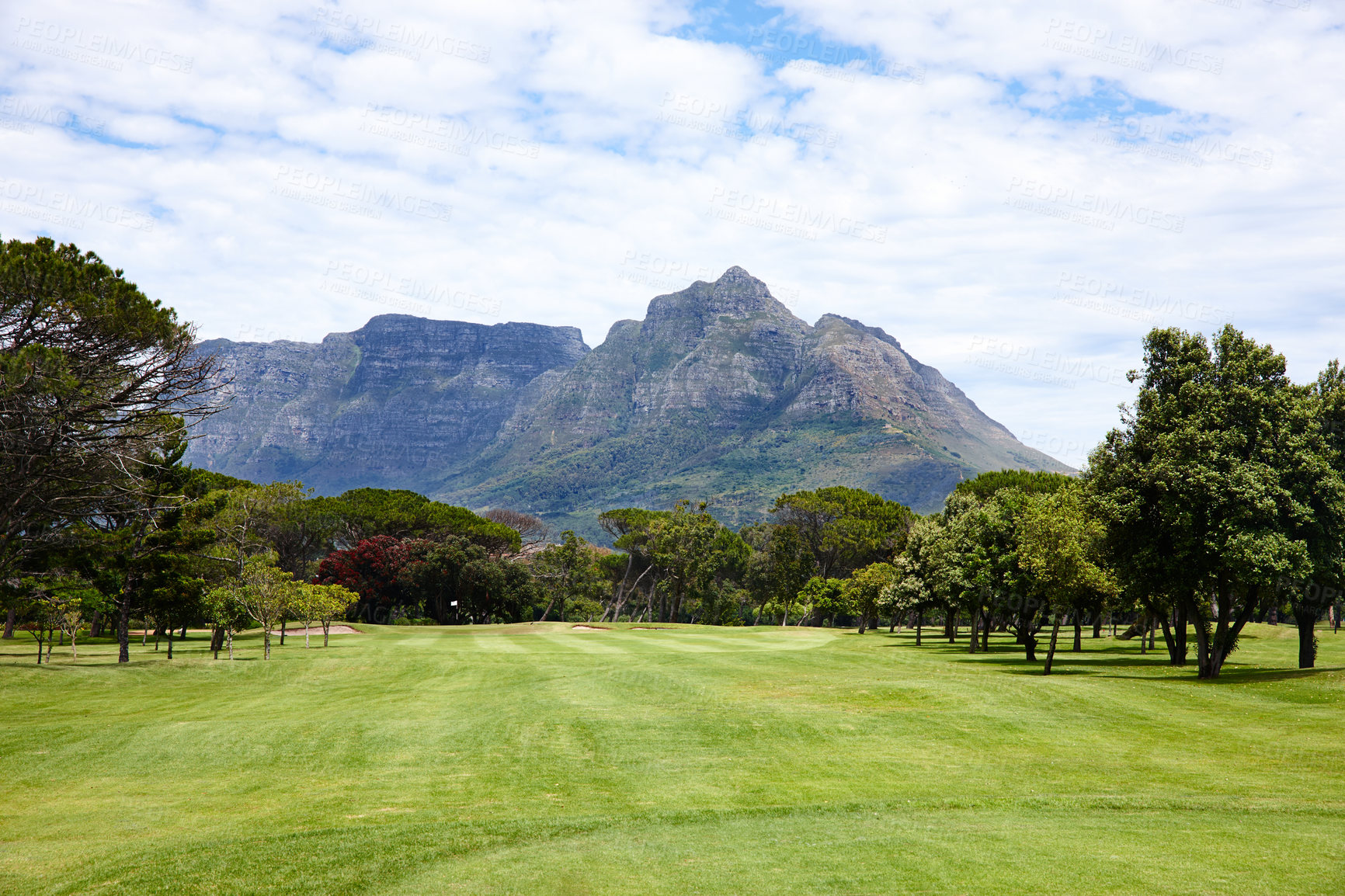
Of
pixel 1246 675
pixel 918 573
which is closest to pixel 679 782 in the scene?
pixel 1246 675

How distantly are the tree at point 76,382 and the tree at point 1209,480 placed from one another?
35.9 m

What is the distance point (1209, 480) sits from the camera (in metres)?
29.7

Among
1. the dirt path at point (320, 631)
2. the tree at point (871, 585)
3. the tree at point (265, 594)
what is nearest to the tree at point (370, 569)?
the dirt path at point (320, 631)

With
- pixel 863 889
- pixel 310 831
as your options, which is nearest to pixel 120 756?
pixel 310 831

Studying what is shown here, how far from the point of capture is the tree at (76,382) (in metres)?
26.0

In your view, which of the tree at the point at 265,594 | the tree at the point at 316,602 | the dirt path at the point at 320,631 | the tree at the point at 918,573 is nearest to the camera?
the tree at the point at 265,594

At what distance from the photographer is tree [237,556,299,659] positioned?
43344 millimetres

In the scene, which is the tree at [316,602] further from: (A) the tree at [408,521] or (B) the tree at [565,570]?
(B) the tree at [565,570]

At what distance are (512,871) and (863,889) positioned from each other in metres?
4.76

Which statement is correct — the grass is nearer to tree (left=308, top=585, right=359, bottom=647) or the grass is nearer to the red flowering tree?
tree (left=308, top=585, right=359, bottom=647)

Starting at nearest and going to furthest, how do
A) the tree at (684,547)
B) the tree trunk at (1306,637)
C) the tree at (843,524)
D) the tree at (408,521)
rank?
the tree trunk at (1306,637)
the tree at (684,547)
the tree at (408,521)
the tree at (843,524)

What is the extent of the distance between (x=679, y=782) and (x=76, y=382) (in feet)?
76.4

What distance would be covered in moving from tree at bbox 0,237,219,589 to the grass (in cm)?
770

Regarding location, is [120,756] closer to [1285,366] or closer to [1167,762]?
[1167,762]
